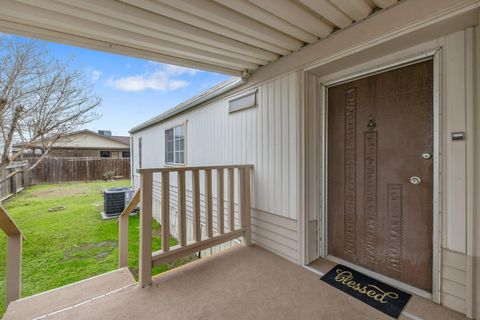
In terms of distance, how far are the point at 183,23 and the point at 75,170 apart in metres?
14.8

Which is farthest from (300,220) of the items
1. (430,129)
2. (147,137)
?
(147,137)

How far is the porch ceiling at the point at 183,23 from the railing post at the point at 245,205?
1527 millimetres

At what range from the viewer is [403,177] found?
191cm

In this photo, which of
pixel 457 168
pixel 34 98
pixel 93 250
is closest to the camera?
pixel 457 168

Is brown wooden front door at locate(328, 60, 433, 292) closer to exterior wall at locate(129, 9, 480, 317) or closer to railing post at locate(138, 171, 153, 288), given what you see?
exterior wall at locate(129, 9, 480, 317)

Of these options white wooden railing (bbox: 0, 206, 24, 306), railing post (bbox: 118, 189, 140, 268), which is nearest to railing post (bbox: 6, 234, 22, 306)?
white wooden railing (bbox: 0, 206, 24, 306)

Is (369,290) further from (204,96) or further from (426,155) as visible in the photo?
(204,96)

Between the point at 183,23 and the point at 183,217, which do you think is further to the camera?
the point at 183,217

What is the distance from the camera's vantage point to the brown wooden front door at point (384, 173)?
5.91 feet

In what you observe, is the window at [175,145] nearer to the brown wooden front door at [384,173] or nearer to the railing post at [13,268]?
Result: the railing post at [13,268]

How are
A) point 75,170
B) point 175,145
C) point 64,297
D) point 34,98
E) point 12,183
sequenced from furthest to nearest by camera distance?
point 75,170, point 12,183, point 175,145, point 34,98, point 64,297

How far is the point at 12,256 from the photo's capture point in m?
2.30

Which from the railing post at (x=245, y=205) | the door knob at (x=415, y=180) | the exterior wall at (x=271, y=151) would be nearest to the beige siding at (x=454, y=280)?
the door knob at (x=415, y=180)

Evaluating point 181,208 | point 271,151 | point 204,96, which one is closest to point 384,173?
point 271,151
